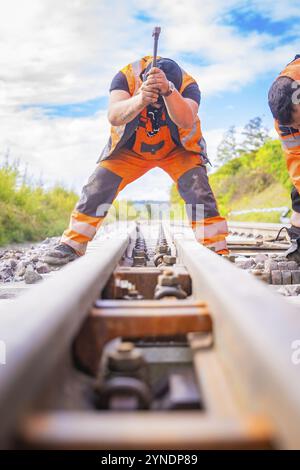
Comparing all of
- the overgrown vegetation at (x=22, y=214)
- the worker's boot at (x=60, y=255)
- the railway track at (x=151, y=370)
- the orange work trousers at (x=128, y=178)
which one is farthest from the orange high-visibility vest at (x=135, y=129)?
the overgrown vegetation at (x=22, y=214)

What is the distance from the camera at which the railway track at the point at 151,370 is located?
0.69 metres

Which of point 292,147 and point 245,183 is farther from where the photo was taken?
point 245,183

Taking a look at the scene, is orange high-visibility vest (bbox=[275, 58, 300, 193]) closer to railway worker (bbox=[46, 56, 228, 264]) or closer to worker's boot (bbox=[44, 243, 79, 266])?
railway worker (bbox=[46, 56, 228, 264])

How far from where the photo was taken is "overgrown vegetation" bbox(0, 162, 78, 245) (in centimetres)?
971

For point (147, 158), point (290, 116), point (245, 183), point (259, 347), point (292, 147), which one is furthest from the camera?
point (245, 183)

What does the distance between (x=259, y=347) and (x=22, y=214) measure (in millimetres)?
10245

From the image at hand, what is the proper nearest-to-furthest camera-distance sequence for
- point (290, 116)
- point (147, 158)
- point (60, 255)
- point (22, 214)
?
point (290, 116) < point (60, 255) < point (147, 158) < point (22, 214)

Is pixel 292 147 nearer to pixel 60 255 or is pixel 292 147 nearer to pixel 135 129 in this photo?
pixel 135 129

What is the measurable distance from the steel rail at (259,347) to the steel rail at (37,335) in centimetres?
34

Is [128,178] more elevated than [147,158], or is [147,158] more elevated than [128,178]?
[147,158]

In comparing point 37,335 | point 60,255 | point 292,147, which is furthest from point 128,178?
point 37,335

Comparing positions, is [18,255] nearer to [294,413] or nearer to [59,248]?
[59,248]

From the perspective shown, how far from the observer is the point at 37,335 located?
2.75 ft
